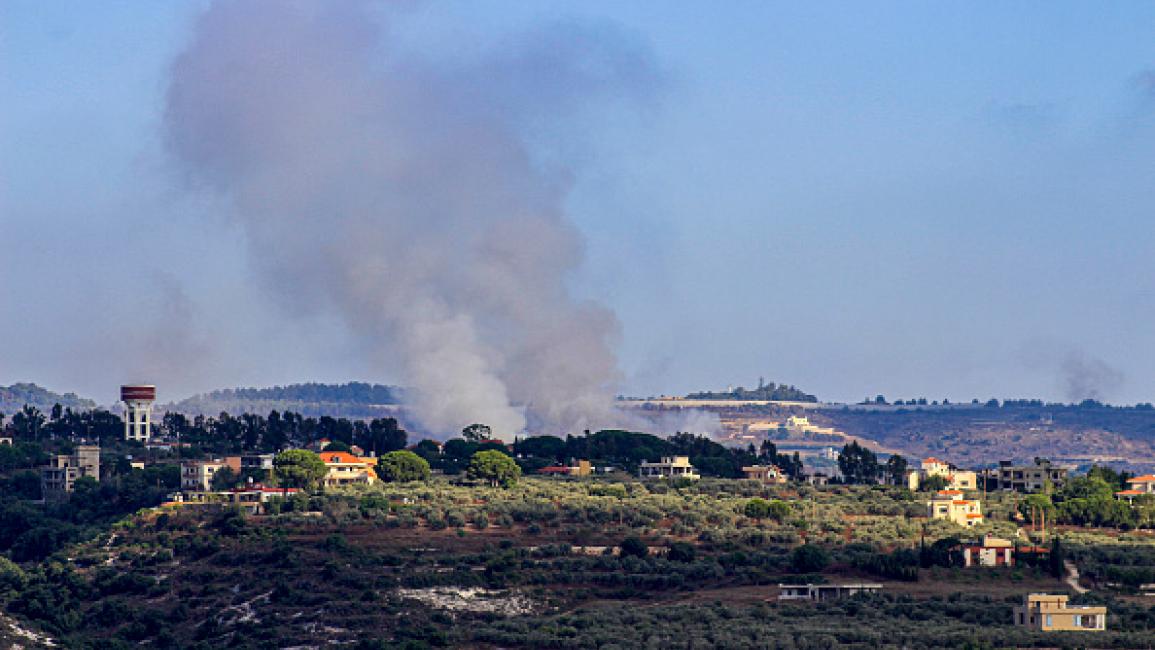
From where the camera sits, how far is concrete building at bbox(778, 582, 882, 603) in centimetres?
10831

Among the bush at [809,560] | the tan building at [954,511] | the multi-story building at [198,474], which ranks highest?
the multi-story building at [198,474]

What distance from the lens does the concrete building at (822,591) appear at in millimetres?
108312

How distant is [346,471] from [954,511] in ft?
A: 151

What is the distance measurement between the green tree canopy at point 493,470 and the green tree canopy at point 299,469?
35.4ft

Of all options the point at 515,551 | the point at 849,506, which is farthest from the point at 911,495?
the point at 515,551

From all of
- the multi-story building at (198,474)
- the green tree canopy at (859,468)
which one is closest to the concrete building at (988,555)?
the green tree canopy at (859,468)

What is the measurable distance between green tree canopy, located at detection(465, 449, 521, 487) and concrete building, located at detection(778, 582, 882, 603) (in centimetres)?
4347

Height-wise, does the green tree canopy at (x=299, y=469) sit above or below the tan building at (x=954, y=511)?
above

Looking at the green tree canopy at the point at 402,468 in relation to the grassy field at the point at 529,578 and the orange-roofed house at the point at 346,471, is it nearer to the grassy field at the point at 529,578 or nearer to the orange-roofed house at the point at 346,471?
the orange-roofed house at the point at 346,471

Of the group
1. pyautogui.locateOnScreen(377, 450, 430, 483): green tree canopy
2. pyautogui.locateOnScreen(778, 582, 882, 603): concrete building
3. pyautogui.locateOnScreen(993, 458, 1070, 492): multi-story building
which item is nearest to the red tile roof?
pyautogui.locateOnScreen(377, 450, 430, 483): green tree canopy

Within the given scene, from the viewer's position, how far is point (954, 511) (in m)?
136

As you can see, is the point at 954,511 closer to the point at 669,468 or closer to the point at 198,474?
the point at 669,468

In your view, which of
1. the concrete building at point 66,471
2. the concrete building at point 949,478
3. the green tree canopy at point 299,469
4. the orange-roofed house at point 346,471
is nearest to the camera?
the green tree canopy at point 299,469

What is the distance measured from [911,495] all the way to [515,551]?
3738cm
